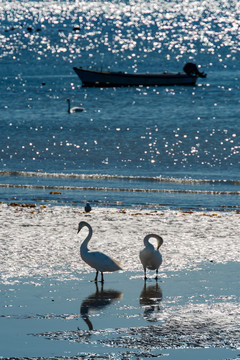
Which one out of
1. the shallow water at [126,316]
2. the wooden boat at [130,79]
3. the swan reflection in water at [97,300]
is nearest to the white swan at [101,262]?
the shallow water at [126,316]

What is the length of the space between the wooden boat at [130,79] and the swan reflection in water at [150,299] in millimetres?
80344

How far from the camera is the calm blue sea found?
104 ft

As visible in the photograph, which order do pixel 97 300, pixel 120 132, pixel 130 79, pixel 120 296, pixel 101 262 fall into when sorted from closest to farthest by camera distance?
pixel 97 300 < pixel 120 296 < pixel 101 262 < pixel 120 132 < pixel 130 79

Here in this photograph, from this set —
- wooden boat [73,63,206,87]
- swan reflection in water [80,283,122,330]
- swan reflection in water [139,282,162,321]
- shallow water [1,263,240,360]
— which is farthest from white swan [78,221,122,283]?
wooden boat [73,63,206,87]

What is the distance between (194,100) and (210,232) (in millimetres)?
61082

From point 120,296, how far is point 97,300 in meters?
0.46

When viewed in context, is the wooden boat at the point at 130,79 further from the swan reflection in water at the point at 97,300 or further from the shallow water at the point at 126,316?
the swan reflection in water at the point at 97,300

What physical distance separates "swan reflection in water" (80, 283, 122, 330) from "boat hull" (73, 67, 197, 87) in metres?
80.7

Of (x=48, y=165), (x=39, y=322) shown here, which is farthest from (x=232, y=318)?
(x=48, y=165)

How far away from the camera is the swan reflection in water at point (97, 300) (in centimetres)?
1211

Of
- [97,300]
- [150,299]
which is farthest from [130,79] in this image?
[97,300]

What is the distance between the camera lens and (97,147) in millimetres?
49438

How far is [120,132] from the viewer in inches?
2212

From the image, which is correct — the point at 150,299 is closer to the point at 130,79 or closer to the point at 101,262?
the point at 101,262
